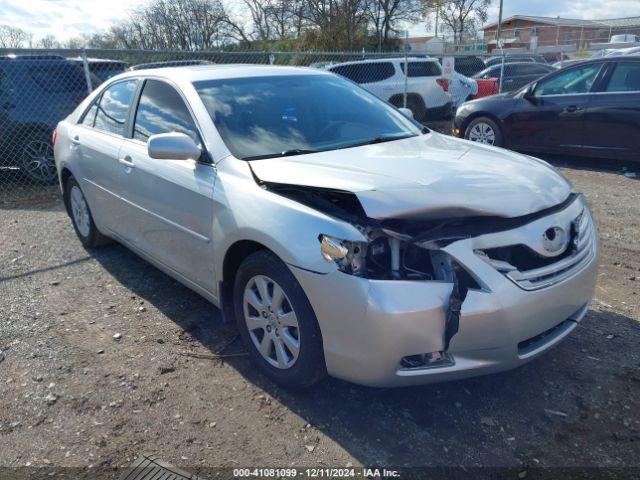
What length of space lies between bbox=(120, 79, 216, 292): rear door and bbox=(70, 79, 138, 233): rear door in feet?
0.62

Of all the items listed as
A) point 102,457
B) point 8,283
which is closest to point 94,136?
point 8,283

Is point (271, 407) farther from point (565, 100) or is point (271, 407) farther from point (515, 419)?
point (565, 100)

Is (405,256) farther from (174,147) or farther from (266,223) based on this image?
(174,147)

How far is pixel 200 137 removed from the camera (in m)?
3.31

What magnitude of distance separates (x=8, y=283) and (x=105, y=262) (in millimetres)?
816

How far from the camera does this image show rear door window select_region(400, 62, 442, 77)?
13602 millimetres

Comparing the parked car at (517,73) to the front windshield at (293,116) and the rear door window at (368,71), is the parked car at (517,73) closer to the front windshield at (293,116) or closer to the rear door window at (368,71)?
the rear door window at (368,71)

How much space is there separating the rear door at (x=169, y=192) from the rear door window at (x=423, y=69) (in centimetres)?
1068

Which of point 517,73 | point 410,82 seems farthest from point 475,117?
point 517,73

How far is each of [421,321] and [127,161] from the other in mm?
2659

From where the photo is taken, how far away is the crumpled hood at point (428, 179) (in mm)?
2473

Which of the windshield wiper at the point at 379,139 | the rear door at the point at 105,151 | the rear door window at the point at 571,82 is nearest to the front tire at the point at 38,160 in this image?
the rear door at the point at 105,151

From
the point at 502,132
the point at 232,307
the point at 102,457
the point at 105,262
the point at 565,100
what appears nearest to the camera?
the point at 102,457

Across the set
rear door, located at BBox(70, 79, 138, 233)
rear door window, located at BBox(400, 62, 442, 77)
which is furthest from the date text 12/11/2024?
rear door window, located at BBox(400, 62, 442, 77)
